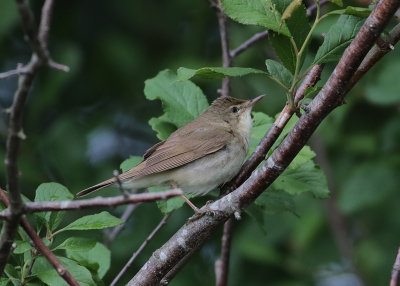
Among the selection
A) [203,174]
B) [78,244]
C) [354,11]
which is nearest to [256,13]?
[354,11]

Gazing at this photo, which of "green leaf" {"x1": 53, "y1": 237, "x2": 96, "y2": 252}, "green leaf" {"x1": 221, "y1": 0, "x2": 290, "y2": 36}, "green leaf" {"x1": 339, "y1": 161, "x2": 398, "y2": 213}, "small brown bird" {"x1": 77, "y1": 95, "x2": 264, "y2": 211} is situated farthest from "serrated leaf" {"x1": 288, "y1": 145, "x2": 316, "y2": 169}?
"green leaf" {"x1": 339, "y1": 161, "x2": 398, "y2": 213}

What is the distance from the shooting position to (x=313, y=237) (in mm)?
6328

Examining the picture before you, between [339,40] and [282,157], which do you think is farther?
[339,40]

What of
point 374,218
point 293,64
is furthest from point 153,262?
point 374,218

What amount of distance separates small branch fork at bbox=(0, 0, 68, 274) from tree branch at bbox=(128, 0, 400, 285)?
2.49ft

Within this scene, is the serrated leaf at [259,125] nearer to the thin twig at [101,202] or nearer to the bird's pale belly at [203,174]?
the bird's pale belly at [203,174]

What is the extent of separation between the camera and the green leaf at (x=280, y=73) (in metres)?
2.71

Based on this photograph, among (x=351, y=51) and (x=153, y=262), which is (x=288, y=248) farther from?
(x=351, y=51)

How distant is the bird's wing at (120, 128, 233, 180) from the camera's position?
428 centimetres

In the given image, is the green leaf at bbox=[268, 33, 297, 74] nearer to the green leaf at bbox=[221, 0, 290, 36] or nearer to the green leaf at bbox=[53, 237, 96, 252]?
the green leaf at bbox=[221, 0, 290, 36]

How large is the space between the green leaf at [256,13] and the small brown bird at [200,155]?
1372 millimetres

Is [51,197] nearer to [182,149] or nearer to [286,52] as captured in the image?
[286,52]

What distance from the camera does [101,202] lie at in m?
1.95

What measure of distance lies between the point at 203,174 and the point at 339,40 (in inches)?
68.6
